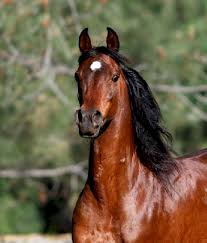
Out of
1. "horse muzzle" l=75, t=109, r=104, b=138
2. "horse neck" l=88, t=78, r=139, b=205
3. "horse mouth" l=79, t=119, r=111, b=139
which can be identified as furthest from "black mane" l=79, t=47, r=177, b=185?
"horse muzzle" l=75, t=109, r=104, b=138

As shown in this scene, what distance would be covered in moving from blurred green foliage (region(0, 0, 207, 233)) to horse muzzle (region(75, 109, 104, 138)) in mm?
7379

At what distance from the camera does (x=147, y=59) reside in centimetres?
1420

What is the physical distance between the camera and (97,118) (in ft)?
16.1

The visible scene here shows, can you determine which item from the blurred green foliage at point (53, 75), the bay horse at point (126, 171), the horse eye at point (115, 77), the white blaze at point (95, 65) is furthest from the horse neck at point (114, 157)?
the blurred green foliage at point (53, 75)

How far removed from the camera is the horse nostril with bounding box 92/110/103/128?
488 centimetres

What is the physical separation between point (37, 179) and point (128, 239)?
10.7 m

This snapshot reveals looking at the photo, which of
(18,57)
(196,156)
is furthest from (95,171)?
(18,57)

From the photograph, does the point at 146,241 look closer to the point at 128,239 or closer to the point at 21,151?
the point at 128,239

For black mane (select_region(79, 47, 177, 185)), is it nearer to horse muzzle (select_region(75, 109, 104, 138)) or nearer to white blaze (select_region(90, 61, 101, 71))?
white blaze (select_region(90, 61, 101, 71))

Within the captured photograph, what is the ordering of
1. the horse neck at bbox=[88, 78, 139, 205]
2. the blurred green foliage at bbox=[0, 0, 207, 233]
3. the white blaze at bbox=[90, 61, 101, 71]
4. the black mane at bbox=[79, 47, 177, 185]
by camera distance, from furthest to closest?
the blurred green foliage at bbox=[0, 0, 207, 233] → the black mane at bbox=[79, 47, 177, 185] → the horse neck at bbox=[88, 78, 139, 205] → the white blaze at bbox=[90, 61, 101, 71]

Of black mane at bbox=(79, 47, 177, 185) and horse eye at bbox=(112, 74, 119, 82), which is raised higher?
horse eye at bbox=(112, 74, 119, 82)

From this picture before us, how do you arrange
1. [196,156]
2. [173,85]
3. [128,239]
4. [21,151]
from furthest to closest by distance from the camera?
[21,151] < [173,85] < [196,156] < [128,239]

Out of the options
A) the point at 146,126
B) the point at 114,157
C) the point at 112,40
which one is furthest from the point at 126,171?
the point at 112,40

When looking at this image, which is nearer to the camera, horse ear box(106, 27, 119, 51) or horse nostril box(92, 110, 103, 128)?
horse nostril box(92, 110, 103, 128)
